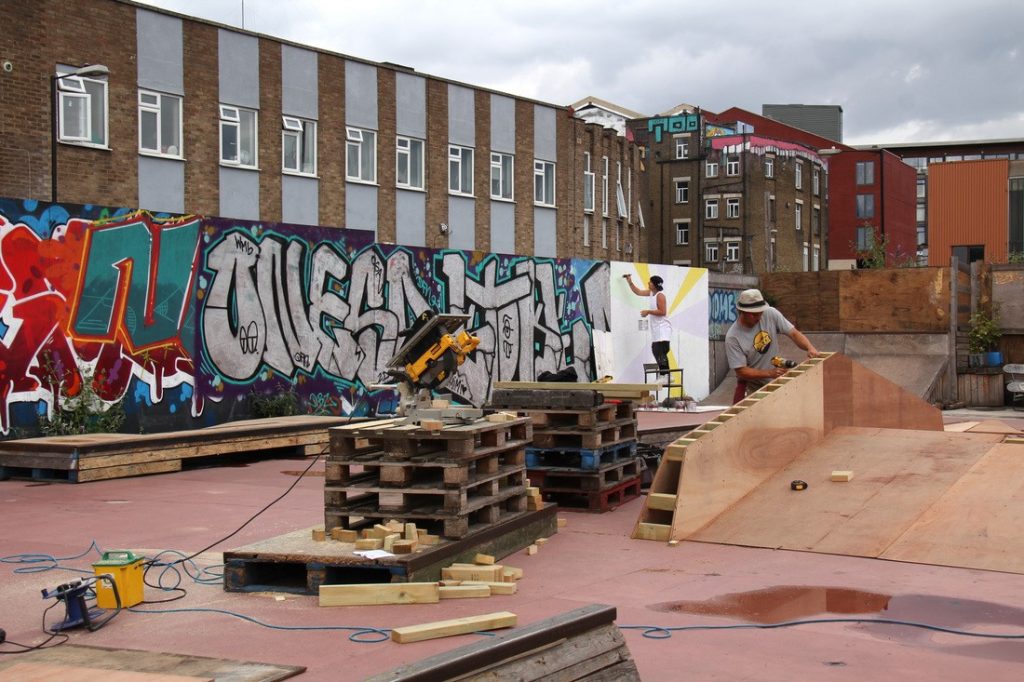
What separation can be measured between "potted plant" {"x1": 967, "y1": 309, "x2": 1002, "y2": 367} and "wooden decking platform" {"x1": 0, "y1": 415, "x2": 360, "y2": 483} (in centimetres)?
1814

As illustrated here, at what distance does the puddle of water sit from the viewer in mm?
6645

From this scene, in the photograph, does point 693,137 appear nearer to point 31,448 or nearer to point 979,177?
point 979,177

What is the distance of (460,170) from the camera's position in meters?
38.5

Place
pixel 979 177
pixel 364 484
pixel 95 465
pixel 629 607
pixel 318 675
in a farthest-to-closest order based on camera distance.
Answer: pixel 979 177 → pixel 95 465 → pixel 364 484 → pixel 629 607 → pixel 318 675

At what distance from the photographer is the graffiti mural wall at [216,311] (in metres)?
14.0

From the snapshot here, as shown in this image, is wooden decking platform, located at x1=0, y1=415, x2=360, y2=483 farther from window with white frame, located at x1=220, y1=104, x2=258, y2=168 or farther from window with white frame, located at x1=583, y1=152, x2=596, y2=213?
window with white frame, located at x1=583, y1=152, x2=596, y2=213

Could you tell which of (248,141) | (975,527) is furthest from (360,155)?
(975,527)

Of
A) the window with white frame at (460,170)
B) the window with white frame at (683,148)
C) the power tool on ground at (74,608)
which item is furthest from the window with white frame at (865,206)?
the power tool on ground at (74,608)

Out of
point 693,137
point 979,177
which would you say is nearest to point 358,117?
point 979,177

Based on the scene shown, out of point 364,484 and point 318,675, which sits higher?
point 364,484

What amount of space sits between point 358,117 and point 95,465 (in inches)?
928

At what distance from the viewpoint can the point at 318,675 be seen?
5.41 m

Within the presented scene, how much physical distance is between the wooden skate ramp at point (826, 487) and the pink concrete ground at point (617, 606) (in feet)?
1.21

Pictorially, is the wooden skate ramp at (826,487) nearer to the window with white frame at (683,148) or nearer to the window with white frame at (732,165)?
the window with white frame at (732,165)
